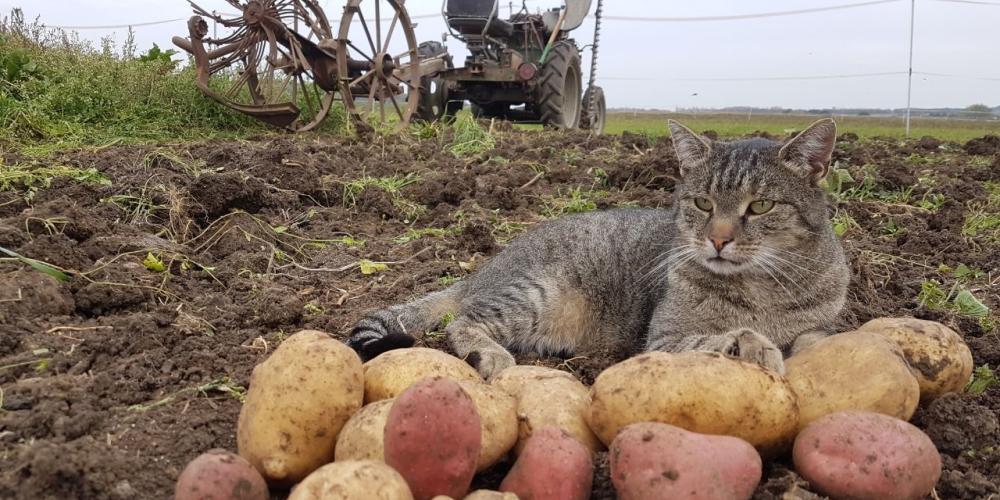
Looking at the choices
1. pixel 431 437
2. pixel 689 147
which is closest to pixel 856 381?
pixel 431 437

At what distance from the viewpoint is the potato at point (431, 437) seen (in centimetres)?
173

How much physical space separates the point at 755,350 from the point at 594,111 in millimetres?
14149

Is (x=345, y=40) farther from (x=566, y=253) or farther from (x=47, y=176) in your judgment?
(x=566, y=253)

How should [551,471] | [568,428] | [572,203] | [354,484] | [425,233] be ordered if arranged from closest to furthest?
[354,484]
[551,471]
[568,428]
[425,233]
[572,203]

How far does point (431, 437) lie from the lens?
5.66ft

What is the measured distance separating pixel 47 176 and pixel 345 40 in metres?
5.55

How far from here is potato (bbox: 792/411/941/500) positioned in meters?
1.88

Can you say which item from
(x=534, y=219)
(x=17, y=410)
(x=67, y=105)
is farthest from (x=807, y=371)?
(x=67, y=105)

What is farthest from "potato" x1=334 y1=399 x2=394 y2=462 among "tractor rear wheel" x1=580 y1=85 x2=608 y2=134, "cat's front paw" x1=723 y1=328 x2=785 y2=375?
"tractor rear wheel" x1=580 y1=85 x2=608 y2=134

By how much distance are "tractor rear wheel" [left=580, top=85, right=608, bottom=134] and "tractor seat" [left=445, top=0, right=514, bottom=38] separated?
2847 millimetres

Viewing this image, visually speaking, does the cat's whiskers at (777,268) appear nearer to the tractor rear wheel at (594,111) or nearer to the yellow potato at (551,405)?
the yellow potato at (551,405)

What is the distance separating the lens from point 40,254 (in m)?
3.69

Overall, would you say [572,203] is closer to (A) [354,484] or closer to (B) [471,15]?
(A) [354,484]

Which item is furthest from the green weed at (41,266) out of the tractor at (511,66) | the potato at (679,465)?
the tractor at (511,66)
